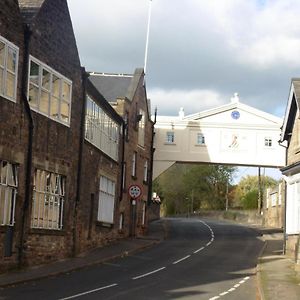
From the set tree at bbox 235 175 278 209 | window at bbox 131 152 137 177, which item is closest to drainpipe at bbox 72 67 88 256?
window at bbox 131 152 137 177

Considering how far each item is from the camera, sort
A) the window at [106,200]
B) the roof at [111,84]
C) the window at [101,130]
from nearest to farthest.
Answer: the window at [101,130]
the window at [106,200]
the roof at [111,84]

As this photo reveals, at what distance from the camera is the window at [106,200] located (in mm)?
30297

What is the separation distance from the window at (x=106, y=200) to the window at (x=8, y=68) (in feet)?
39.5

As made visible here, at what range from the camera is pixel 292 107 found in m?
27.2

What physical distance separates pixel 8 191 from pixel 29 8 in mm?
6416

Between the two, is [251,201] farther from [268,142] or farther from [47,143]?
[47,143]

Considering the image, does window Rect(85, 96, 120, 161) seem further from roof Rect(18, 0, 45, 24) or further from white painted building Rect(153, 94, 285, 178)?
white painted building Rect(153, 94, 285, 178)

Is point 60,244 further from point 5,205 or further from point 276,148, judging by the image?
point 276,148

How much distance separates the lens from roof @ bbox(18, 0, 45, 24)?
20175mm

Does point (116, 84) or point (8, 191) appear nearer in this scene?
point (8, 191)

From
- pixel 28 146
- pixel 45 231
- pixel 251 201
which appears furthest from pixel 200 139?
pixel 251 201

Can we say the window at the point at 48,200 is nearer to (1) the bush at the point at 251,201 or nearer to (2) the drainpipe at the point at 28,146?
(2) the drainpipe at the point at 28,146

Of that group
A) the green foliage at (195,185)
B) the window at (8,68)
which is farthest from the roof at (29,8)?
the green foliage at (195,185)

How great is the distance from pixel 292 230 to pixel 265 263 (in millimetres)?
2481
